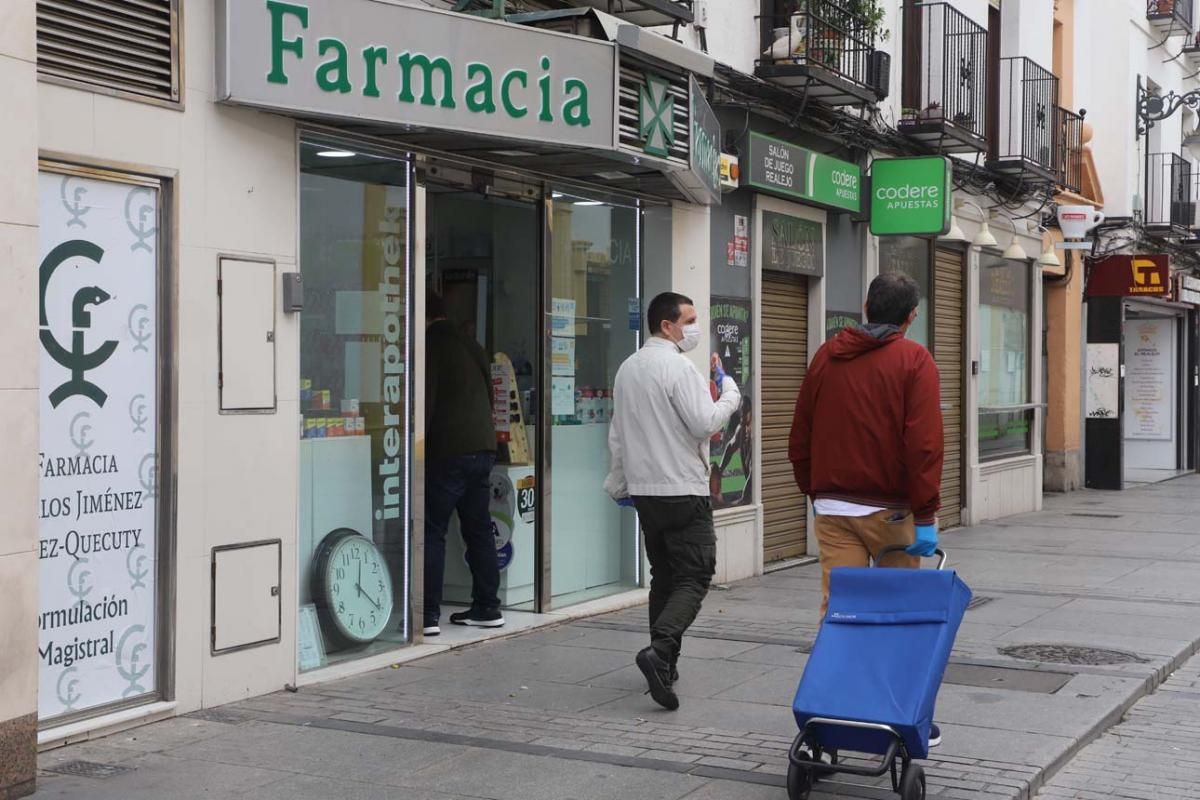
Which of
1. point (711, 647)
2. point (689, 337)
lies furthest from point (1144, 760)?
point (711, 647)

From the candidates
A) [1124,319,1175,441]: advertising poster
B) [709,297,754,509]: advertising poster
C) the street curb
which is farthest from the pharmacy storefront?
[1124,319,1175,441]: advertising poster

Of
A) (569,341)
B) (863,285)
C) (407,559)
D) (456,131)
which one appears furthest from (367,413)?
(863,285)

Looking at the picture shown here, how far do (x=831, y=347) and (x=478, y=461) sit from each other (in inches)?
130

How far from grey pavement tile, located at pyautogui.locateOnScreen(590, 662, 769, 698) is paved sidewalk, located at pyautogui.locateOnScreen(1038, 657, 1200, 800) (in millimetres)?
1827

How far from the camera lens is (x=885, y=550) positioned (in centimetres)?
602

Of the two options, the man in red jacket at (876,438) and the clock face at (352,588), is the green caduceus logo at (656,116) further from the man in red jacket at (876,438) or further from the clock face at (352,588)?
the man in red jacket at (876,438)

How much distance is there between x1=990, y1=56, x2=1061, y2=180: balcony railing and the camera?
17.3 meters

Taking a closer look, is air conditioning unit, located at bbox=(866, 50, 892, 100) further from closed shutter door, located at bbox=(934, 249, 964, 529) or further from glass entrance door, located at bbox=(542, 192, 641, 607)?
glass entrance door, located at bbox=(542, 192, 641, 607)

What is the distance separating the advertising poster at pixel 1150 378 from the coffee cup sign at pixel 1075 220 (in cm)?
828

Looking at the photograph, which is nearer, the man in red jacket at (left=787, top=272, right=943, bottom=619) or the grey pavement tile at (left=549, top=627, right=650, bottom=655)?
the man in red jacket at (left=787, top=272, right=943, bottom=619)

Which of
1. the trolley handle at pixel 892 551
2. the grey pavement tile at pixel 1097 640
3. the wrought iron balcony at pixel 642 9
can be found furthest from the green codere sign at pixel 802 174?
the trolley handle at pixel 892 551

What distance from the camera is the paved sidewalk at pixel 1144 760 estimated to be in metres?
5.95

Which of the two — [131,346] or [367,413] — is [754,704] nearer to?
[367,413]

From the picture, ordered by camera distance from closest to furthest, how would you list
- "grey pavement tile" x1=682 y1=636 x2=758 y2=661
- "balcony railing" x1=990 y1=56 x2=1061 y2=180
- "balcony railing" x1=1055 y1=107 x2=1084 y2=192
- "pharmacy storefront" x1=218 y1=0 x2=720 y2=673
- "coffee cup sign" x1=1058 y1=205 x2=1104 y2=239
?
"pharmacy storefront" x1=218 y1=0 x2=720 y2=673 < "grey pavement tile" x1=682 y1=636 x2=758 y2=661 < "balcony railing" x1=990 y1=56 x2=1061 y2=180 < "balcony railing" x1=1055 y1=107 x2=1084 y2=192 < "coffee cup sign" x1=1058 y1=205 x2=1104 y2=239
